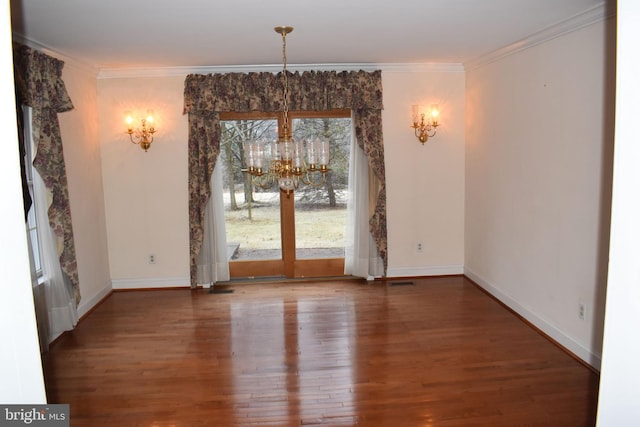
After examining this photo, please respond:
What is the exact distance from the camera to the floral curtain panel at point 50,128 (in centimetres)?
361

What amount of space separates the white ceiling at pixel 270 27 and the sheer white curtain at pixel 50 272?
99cm

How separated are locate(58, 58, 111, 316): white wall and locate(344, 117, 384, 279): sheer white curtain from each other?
2944mm

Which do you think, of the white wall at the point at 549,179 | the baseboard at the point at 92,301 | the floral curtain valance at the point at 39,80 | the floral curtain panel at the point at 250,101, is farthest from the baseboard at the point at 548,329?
the floral curtain valance at the point at 39,80

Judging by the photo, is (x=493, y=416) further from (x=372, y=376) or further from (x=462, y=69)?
(x=462, y=69)

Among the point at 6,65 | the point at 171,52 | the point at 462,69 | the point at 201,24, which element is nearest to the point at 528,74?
the point at 462,69

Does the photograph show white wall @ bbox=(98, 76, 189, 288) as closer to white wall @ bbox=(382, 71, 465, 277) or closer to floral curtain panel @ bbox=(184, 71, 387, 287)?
floral curtain panel @ bbox=(184, 71, 387, 287)

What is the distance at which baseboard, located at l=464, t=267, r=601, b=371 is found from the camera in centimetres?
339

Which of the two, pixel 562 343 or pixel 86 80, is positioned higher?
pixel 86 80

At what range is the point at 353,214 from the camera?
565 cm

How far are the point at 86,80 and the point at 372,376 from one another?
14.0 ft

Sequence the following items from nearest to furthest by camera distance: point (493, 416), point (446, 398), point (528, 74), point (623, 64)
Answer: point (623, 64) → point (493, 416) → point (446, 398) → point (528, 74)

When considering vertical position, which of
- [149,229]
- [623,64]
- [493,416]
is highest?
[623,64]

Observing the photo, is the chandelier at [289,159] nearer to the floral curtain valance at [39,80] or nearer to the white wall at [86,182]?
the floral curtain valance at [39,80]

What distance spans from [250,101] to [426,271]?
Result: 3055 millimetres
